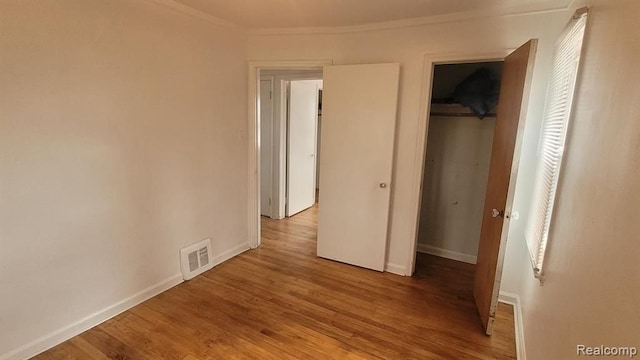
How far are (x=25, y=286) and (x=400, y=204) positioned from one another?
2.73m

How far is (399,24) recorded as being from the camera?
8.55 feet

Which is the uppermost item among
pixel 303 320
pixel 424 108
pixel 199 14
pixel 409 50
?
pixel 199 14

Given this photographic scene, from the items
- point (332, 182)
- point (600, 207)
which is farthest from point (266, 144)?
point (600, 207)

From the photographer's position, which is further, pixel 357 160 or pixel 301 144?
pixel 301 144

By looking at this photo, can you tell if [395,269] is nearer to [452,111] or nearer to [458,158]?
[458,158]

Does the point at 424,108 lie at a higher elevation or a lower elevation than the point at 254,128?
higher

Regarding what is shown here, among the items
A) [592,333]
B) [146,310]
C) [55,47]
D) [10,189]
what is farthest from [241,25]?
[592,333]

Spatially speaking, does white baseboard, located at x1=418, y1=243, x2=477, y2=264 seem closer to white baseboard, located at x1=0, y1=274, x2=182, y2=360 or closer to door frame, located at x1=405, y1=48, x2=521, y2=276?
door frame, located at x1=405, y1=48, x2=521, y2=276

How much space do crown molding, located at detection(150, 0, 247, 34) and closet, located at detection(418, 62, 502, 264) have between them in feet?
6.89

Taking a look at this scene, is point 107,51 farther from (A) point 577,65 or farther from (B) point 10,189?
(A) point 577,65

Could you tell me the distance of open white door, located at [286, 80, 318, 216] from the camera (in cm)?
434

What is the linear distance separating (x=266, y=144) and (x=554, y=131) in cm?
333

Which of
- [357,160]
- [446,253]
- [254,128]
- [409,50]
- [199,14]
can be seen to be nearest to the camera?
[199,14]

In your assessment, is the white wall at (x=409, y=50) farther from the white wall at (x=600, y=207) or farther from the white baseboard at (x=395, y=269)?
the white wall at (x=600, y=207)
